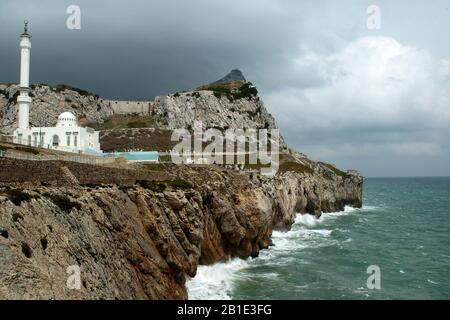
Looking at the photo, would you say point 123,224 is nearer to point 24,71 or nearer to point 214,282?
point 214,282

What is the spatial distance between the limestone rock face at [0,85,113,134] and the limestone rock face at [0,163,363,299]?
3705 inches

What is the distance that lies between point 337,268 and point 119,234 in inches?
1153

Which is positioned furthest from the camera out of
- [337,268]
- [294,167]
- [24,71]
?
[294,167]

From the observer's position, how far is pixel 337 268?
45.8 metres

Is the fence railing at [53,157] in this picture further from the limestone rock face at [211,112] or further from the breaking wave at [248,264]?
the limestone rock face at [211,112]

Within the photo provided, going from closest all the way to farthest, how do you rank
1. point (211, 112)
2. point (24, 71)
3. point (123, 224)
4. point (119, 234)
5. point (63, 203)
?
point (63, 203) → point (119, 234) → point (123, 224) → point (24, 71) → point (211, 112)

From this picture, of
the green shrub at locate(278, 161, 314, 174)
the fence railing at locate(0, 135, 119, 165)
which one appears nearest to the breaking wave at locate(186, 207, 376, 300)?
the fence railing at locate(0, 135, 119, 165)

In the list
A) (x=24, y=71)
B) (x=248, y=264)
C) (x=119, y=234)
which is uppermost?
(x=24, y=71)

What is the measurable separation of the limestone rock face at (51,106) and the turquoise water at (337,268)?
3768 inches

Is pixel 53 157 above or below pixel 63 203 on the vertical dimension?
above

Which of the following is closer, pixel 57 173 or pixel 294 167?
pixel 57 173

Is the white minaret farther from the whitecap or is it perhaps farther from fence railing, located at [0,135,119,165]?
the whitecap

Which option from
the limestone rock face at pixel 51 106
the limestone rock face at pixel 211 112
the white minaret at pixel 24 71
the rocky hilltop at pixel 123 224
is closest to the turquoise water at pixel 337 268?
the rocky hilltop at pixel 123 224

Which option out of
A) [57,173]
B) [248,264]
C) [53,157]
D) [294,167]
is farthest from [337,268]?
[294,167]
